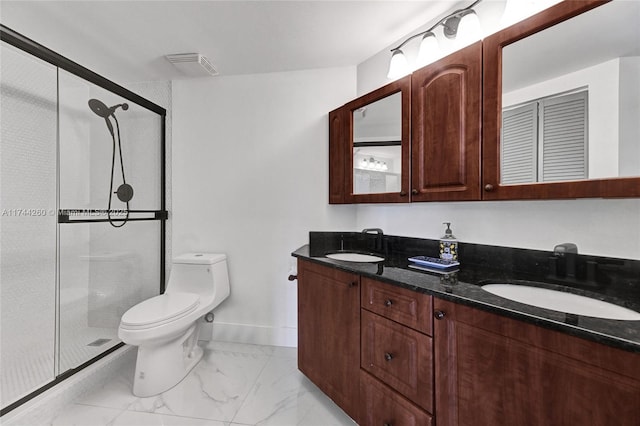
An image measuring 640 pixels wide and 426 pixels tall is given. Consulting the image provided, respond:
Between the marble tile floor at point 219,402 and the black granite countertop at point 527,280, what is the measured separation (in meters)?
0.86

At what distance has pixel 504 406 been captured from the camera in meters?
0.76

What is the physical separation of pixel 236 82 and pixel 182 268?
1.64 metres

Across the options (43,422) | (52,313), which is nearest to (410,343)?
(43,422)

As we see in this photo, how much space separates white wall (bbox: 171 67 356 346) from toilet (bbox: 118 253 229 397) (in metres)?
0.24

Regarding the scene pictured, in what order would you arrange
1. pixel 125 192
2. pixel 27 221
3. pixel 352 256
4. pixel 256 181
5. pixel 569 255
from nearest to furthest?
1. pixel 569 255
2. pixel 27 221
3. pixel 352 256
4. pixel 125 192
5. pixel 256 181

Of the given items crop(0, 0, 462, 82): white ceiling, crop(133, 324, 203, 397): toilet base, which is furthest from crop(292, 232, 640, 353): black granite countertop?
crop(0, 0, 462, 82): white ceiling

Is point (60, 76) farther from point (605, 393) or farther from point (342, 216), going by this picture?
point (605, 393)

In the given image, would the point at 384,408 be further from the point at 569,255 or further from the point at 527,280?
the point at 569,255

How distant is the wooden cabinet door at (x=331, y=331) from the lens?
1276 millimetres

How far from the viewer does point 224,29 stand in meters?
1.65

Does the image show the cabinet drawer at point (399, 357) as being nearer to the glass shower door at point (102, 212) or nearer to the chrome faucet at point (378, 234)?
the chrome faucet at point (378, 234)

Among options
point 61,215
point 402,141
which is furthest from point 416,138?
point 61,215

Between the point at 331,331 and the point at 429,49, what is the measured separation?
1.68 meters

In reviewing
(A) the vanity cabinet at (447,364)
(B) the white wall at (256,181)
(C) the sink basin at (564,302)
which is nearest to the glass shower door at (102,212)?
(B) the white wall at (256,181)
